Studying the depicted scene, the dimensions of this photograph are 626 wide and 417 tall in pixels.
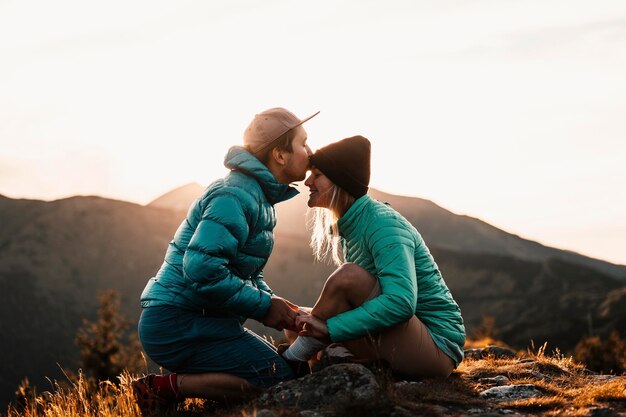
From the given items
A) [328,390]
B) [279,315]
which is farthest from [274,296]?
[328,390]

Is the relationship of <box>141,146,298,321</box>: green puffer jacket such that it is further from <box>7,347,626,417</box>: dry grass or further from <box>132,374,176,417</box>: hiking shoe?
<box>7,347,626,417</box>: dry grass

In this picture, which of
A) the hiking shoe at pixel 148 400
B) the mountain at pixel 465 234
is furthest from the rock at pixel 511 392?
the mountain at pixel 465 234

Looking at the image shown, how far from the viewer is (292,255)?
80.4 meters

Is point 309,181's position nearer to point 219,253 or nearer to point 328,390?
point 219,253

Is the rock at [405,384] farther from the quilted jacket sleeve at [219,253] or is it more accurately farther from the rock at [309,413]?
the quilted jacket sleeve at [219,253]

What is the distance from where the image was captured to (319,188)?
16.0ft

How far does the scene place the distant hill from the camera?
59.5 metres

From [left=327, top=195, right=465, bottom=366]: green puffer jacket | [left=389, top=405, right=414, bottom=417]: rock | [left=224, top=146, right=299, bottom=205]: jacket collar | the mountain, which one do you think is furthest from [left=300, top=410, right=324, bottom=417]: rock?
the mountain

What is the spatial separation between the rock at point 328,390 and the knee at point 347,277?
0.50m

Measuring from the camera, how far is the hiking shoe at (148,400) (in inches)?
182

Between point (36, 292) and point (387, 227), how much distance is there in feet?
246

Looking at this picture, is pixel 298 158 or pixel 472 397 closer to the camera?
pixel 472 397

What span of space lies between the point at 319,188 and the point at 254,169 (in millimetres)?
570

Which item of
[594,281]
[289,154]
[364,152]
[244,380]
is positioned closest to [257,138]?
[289,154]
